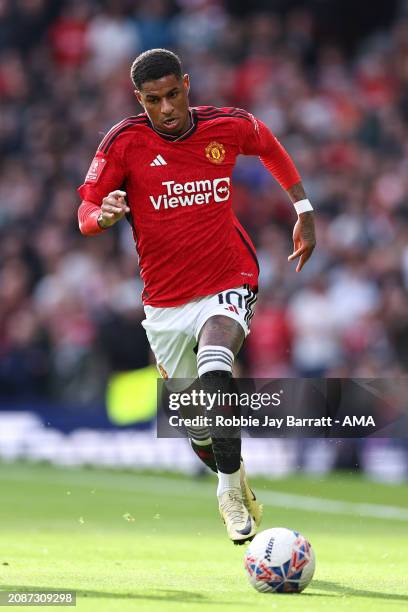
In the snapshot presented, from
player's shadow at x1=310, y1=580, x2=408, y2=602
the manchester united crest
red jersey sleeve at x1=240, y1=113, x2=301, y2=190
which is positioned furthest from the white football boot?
red jersey sleeve at x1=240, y1=113, x2=301, y2=190

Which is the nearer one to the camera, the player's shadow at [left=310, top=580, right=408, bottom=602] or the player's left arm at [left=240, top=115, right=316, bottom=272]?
the player's shadow at [left=310, top=580, right=408, bottom=602]

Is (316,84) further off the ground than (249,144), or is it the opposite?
(249,144)

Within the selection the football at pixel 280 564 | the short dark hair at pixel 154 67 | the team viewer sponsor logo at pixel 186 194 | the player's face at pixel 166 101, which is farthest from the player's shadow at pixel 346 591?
the short dark hair at pixel 154 67

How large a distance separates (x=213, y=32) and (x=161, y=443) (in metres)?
7.12

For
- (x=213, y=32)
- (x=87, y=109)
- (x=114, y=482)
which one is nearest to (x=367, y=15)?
(x=213, y=32)

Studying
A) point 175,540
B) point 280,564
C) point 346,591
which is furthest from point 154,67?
point 175,540

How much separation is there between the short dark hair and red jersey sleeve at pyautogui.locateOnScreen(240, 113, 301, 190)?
671 mm

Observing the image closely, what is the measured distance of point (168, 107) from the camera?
857 centimetres

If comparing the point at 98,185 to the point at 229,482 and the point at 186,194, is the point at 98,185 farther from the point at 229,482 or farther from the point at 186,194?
the point at 229,482

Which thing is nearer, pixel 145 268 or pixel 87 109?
pixel 145 268

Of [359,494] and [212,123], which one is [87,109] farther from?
[212,123]

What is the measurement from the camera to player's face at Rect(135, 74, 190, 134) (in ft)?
28.0

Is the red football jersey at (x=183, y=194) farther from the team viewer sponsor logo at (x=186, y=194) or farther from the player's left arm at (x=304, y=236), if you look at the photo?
the player's left arm at (x=304, y=236)

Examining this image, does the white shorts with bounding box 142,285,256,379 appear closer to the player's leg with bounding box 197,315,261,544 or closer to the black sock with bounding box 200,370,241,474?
the player's leg with bounding box 197,315,261,544
